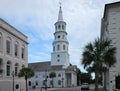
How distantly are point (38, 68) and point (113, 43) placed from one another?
96768 mm

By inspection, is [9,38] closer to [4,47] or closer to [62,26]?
[4,47]

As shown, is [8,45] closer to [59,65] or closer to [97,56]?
[97,56]

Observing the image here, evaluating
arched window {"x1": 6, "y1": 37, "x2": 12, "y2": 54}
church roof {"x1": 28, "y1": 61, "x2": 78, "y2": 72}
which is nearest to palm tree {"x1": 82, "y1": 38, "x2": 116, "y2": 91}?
arched window {"x1": 6, "y1": 37, "x2": 12, "y2": 54}

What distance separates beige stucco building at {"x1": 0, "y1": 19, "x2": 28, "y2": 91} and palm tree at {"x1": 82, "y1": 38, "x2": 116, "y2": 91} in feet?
47.4

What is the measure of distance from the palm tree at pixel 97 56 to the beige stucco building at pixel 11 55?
14.5 metres

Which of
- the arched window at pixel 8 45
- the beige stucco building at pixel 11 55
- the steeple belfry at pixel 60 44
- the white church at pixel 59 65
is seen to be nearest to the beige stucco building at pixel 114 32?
the beige stucco building at pixel 11 55

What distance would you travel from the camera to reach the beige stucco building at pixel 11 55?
4488 cm

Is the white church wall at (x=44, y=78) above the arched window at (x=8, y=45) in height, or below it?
below

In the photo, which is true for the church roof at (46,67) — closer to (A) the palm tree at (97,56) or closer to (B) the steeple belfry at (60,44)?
(B) the steeple belfry at (60,44)

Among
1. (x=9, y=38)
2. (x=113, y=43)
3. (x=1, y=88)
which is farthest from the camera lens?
(x=9, y=38)

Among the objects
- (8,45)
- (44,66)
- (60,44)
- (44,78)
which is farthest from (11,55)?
(44,66)

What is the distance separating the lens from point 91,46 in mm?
31344

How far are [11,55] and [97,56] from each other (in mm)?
22824

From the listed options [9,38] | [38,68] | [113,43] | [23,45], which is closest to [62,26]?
[38,68]
